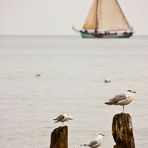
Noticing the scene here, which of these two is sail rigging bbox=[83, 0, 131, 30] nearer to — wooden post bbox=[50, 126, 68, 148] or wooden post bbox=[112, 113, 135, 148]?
wooden post bbox=[50, 126, 68, 148]

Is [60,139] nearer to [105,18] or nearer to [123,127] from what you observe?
[123,127]

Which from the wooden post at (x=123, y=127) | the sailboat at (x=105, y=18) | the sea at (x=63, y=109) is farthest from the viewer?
the sailboat at (x=105, y=18)

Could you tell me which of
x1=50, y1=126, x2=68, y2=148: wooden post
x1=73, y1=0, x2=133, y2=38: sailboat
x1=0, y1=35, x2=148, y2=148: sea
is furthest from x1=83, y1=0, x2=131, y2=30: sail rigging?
x1=50, y1=126, x2=68, y2=148: wooden post

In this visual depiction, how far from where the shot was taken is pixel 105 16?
108938 millimetres

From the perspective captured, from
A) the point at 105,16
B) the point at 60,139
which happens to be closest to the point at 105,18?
the point at 105,16

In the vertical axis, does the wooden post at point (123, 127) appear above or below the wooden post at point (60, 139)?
above

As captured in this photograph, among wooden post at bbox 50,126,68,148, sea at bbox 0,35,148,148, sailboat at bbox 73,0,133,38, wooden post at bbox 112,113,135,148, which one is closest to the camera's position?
wooden post at bbox 112,113,135,148

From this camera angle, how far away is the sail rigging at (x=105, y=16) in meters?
108

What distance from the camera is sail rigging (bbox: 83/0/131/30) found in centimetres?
10819

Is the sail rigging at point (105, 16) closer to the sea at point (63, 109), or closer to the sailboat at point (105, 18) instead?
the sailboat at point (105, 18)

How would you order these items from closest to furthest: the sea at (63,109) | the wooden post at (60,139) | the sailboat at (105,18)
Result: the wooden post at (60,139) < the sea at (63,109) < the sailboat at (105,18)

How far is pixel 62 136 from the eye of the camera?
1177cm

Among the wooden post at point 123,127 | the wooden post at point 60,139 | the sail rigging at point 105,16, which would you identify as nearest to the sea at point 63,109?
the wooden post at point 60,139

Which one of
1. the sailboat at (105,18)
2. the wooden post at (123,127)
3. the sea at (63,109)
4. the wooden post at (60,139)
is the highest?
the wooden post at (123,127)
